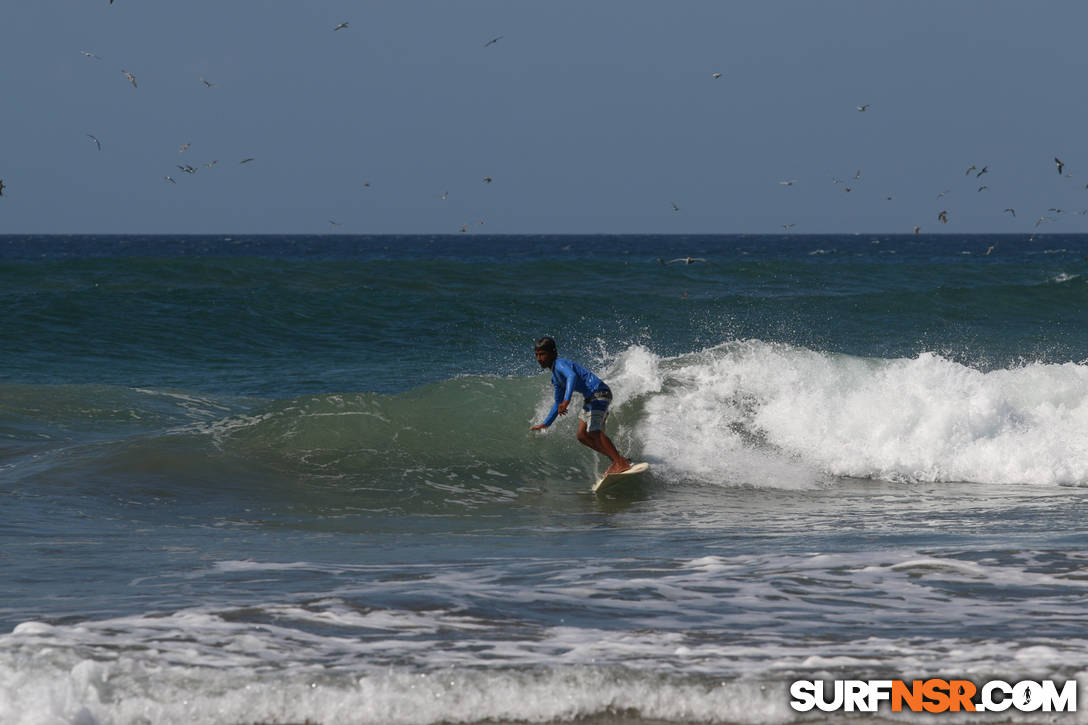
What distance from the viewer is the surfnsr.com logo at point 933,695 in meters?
4.86

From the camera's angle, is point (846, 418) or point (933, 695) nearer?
→ point (933, 695)

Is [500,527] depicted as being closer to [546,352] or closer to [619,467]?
[546,352]

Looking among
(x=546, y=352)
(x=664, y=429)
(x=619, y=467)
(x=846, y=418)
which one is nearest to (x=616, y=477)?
(x=619, y=467)

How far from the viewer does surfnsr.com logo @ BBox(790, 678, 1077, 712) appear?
191 inches

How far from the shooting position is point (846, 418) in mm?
13992

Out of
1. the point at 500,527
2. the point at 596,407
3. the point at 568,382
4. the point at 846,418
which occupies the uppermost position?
the point at 568,382

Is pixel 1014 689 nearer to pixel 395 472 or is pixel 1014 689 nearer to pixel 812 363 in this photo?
pixel 395 472

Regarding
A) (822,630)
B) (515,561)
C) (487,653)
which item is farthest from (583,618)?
(515,561)

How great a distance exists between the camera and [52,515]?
9891 millimetres

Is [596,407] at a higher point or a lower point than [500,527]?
higher

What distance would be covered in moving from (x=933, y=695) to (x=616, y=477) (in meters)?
7.05

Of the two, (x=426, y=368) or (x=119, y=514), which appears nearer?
(x=119, y=514)

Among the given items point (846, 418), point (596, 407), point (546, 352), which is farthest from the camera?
point (846, 418)

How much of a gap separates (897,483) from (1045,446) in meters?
1.80
